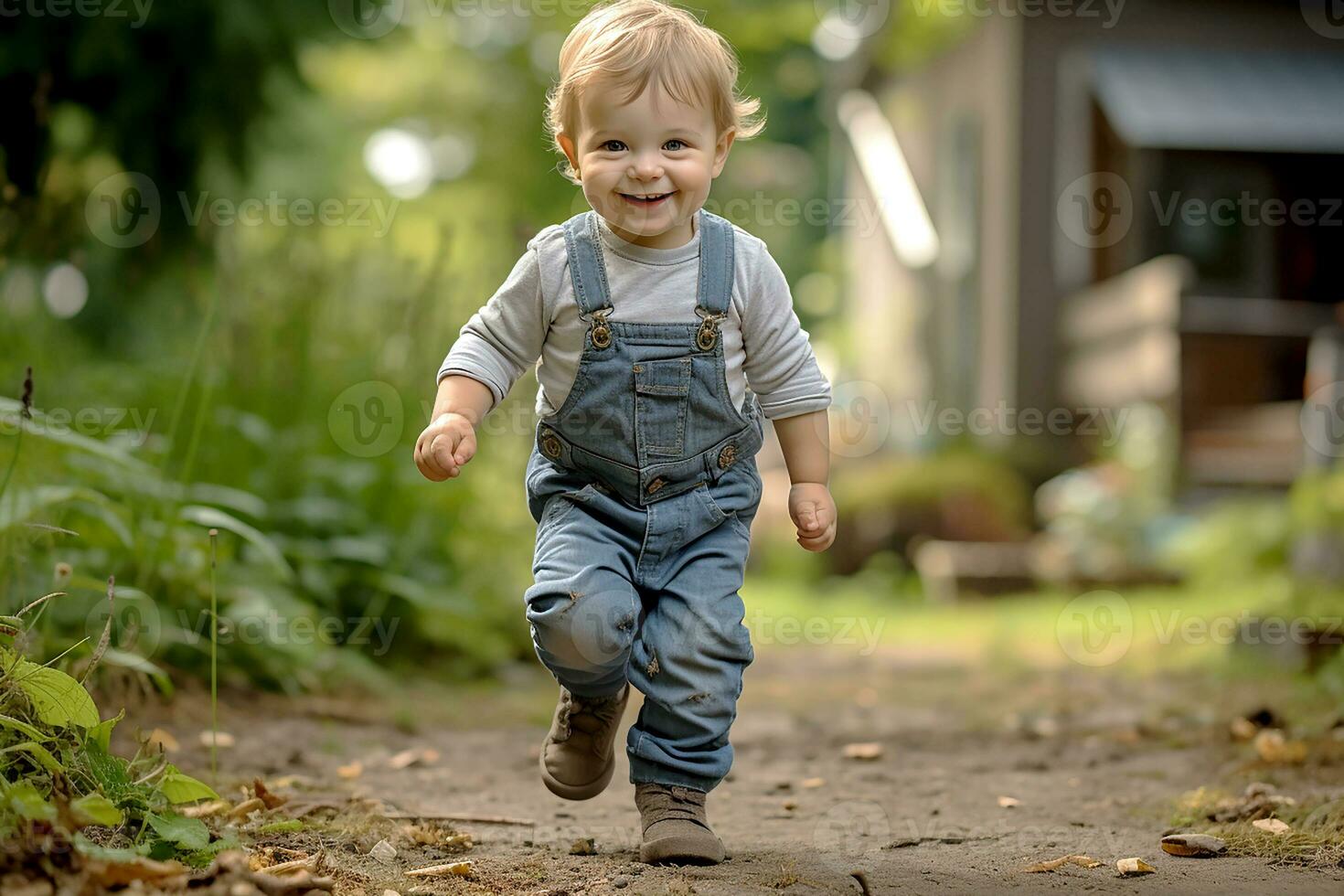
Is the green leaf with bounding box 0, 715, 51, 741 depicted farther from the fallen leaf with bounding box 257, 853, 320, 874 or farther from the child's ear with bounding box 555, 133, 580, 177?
the child's ear with bounding box 555, 133, 580, 177

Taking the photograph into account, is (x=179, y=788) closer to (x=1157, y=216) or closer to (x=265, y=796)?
(x=265, y=796)

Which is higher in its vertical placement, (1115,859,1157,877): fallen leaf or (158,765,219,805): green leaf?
(158,765,219,805): green leaf

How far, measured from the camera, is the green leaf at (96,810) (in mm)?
1764

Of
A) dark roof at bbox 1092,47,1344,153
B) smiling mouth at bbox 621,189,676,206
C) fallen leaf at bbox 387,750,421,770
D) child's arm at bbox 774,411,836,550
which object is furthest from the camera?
dark roof at bbox 1092,47,1344,153

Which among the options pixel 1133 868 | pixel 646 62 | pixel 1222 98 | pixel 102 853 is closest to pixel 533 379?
pixel 646 62

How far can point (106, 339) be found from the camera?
5.94 meters

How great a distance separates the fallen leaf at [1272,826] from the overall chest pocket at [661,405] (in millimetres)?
1225

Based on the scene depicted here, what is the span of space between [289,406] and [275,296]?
506 millimetres

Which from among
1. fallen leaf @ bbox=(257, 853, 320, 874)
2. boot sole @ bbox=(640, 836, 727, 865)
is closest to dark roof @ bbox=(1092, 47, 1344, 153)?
boot sole @ bbox=(640, 836, 727, 865)

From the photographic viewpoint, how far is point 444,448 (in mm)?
2193

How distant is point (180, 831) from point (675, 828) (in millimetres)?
782

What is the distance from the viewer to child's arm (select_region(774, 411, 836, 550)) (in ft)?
8.04

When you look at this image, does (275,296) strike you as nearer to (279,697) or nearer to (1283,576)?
(279,697)

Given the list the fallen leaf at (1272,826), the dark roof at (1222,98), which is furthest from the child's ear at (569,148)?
the dark roof at (1222,98)
